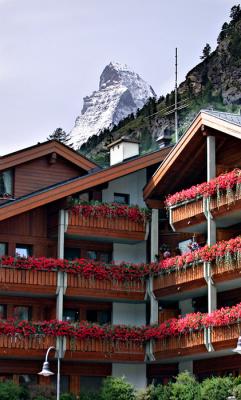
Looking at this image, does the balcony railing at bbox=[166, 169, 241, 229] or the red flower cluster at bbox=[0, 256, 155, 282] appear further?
the red flower cluster at bbox=[0, 256, 155, 282]

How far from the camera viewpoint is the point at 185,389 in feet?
137

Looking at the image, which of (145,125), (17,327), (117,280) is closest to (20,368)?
(17,327)

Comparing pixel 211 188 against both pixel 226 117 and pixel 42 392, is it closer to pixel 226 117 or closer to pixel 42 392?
pixel 226 117

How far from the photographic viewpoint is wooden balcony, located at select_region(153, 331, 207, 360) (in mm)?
43344

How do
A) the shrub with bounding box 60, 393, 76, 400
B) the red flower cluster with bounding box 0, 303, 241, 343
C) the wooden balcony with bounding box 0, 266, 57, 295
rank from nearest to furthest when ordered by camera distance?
the red flower cluster with bounding box 0, 303, 241, 343
the shrub with bounding box 60, 393, 76, 400
the wooden balcony with bounding box 0, 266, 57, 295

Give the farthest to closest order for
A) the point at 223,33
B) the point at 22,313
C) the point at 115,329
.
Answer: the point at 223,33 < the point at 22,313 < the point at 115,329

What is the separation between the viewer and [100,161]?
10319 centimetres

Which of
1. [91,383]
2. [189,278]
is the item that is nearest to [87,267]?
[189,278]

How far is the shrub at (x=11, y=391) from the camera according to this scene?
42688 mm

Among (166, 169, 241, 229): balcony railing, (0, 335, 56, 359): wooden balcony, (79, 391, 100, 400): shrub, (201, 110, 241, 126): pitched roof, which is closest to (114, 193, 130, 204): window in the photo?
(166, 169, 241, 229): balcony railing

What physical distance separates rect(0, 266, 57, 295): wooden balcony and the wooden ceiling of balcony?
609cm

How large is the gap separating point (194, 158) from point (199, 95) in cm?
6871

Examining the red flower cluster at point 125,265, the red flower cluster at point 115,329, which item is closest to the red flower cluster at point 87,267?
the red flower cluster at point 125,265

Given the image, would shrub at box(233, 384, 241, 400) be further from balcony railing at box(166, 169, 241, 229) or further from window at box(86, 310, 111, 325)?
window at box(86, 310, 111, 325)
